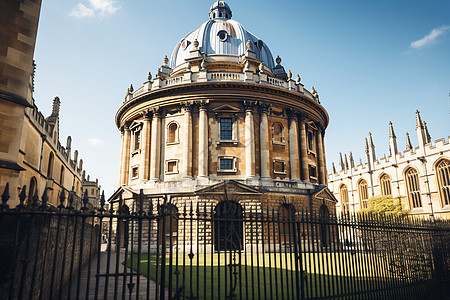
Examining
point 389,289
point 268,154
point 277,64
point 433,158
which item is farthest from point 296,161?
point 433,158

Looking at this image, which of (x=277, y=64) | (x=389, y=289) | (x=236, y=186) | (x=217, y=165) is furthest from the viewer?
(x=277, y=64)

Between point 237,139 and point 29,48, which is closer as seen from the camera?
point 29,48

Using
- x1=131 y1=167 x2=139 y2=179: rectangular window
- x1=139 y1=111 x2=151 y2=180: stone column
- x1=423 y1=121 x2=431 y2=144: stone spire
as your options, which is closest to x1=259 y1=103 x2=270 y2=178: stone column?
x1=139 y1=111 x2=151 y2=180: stone column

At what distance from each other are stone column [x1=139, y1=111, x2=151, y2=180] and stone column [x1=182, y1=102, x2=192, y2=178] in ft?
13.3

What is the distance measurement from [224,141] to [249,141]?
2.18m

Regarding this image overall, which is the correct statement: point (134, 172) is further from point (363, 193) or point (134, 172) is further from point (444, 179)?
point (363, 193)

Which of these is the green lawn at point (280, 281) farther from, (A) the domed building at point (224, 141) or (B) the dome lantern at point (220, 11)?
(B) the dome lantern at point (220, 11)

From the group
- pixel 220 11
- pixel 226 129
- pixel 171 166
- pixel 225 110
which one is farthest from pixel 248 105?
pixel 220 11

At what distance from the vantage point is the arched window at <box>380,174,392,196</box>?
5395cm

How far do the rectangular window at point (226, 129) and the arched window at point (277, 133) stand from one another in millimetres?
4059

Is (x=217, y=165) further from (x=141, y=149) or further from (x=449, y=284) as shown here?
(x=449, y=284)

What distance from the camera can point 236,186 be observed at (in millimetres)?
24344

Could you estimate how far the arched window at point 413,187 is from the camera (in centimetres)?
4900

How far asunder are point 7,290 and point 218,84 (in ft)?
78.1
